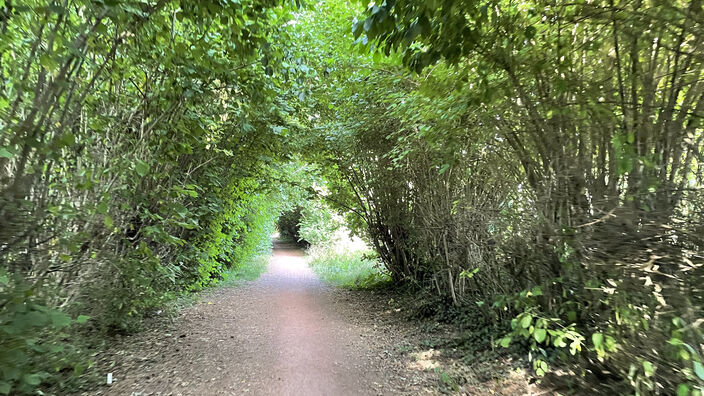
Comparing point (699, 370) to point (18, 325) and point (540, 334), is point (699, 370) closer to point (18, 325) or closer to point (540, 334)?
point (540, 334)

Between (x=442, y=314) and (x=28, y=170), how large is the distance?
603cm

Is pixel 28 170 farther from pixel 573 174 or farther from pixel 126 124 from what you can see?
pixel 573 174

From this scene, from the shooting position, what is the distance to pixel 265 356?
5113 millimetres

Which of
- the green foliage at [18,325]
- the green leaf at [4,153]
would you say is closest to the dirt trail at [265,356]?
the green foliage at [18,325]

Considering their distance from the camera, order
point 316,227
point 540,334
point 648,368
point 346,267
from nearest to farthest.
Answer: point 648,368, point 540,334, point 346,267, point 316,227

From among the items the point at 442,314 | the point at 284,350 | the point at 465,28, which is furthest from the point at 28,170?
the point at 442,314

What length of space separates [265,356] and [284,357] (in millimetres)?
290

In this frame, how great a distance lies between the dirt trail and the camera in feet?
13.6

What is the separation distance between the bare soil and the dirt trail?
12 millimetres

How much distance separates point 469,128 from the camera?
14.8 ft

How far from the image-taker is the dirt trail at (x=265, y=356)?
414 centimetres

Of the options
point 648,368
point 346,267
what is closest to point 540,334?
point 648,368

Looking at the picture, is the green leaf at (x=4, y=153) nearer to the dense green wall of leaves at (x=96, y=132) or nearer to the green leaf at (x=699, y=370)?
the dense green wall of leaves at (x=96, y=132)

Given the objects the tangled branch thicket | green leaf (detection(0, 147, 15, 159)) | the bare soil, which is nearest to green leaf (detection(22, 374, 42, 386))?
the bare soil
